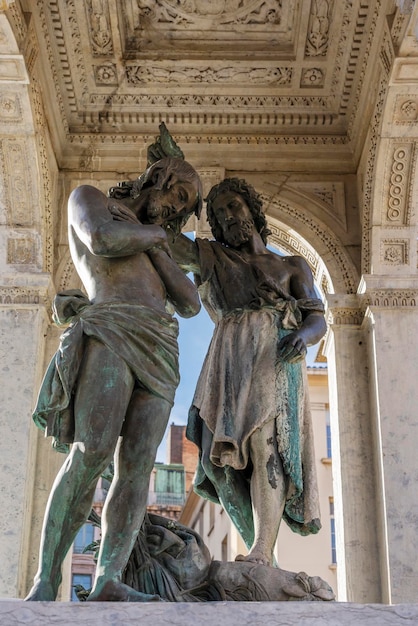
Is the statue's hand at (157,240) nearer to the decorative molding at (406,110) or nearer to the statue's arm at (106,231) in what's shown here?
the statue's arm at (106,231)

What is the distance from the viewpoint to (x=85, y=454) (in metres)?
3.79

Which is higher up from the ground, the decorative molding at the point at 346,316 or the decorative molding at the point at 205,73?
the decorative molding at the point at 205,73

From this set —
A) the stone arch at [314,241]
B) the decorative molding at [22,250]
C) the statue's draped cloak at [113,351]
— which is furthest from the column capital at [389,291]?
the statue's draped cloak at [113,351]

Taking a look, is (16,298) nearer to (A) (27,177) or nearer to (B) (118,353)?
(A) (27,177)

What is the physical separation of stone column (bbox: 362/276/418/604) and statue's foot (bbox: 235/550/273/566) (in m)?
4.13

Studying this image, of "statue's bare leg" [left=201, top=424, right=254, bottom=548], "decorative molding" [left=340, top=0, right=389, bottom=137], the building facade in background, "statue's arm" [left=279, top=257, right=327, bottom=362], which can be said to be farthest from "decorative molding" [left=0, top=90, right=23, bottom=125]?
the building facade in background

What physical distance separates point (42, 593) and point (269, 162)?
6996mm

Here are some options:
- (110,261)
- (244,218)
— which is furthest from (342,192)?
(110,261)

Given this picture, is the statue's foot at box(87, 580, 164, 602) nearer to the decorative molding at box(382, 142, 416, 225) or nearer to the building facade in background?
the decorative molding at box(382, 142, 416, 225)

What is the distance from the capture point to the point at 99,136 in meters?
10.2

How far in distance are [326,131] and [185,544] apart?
6600mm

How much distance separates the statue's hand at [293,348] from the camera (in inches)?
182

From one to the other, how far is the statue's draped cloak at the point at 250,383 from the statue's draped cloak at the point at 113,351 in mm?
600

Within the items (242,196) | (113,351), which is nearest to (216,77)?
(242,196)
